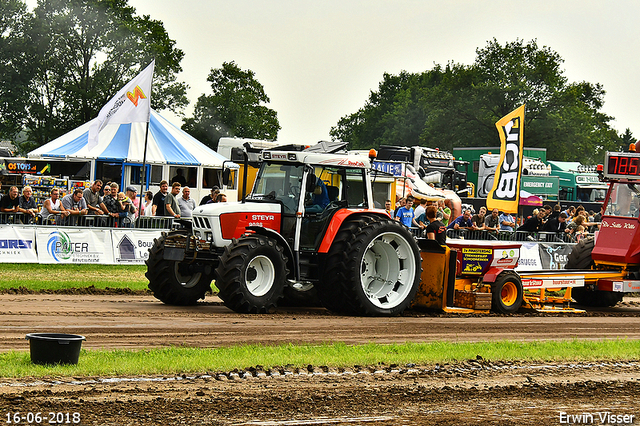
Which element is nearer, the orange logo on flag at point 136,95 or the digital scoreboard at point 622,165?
the digital scoreboard at point 622,165

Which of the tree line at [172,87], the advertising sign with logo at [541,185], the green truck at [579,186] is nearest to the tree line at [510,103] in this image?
the tree line at [172,87]

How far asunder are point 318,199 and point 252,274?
1548 millimetres

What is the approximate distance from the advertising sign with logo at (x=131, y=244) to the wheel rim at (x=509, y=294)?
26.5 feet

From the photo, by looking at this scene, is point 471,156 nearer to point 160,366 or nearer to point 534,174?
point 534,174

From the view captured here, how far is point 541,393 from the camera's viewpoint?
7098mm

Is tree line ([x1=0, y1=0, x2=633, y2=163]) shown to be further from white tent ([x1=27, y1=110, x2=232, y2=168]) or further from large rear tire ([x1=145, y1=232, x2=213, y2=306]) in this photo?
large rear tire ([x1=145, y1=232, x2=213, y2=306])

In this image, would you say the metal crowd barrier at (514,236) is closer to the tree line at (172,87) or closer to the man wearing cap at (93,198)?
the man wearing cap at (93,198)

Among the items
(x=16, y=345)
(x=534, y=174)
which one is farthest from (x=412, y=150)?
(x=16, y=345)

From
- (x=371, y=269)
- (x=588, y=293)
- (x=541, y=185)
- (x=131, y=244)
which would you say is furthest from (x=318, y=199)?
(x=541, y=185)

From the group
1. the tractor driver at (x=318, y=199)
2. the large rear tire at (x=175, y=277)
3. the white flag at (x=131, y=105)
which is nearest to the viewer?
the tractor driver at (x=318, y=199)

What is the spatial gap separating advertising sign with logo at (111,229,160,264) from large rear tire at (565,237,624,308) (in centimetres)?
894

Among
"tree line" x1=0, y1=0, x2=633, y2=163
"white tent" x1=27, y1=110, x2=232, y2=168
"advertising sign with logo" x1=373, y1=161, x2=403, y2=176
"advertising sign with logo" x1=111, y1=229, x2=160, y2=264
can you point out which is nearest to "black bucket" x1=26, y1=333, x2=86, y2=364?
"advertising sign with logo" x1=111, y1=229, x2=160, y2=264

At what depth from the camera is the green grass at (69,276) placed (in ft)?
47.2

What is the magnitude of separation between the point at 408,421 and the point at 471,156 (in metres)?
36.7
